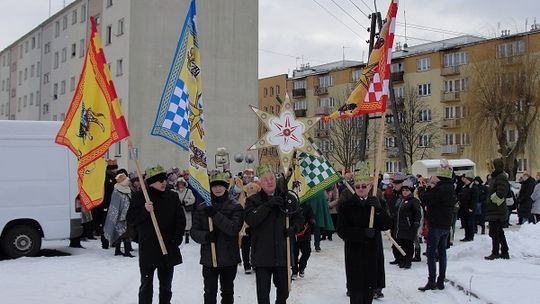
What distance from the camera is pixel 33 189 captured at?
12.6 m

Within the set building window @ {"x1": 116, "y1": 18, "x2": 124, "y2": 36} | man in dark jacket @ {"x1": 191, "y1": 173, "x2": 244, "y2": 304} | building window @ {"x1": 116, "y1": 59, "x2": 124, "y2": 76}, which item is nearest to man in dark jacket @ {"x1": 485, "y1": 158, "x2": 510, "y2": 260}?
man in dark jacket @ {"x1": 191, "y1": 173, "x2": 244, "y2": 304}

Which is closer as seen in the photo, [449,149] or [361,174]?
[361,174]

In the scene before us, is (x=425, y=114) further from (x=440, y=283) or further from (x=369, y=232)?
(x=369, y=232)

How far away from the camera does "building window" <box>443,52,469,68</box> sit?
188 ft

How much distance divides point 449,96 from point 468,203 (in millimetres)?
43416

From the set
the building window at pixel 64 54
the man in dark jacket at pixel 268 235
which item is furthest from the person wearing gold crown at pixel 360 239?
the building window at pixel 64 54

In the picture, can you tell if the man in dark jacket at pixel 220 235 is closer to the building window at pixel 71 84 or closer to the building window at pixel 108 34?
the building window at pixel 108 34

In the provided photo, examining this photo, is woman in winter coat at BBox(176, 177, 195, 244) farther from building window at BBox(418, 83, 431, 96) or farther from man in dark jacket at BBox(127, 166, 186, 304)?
building window at BBox(418, 83, 431, 96)

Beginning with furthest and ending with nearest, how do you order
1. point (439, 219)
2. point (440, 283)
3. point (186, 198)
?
point (186, 198)
point (440, 283)
point (439, 219)

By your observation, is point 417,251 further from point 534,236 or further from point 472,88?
point 472,88

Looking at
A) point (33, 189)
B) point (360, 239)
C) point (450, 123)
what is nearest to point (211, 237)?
point (360, 239)

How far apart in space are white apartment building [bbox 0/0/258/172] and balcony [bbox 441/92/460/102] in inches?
903

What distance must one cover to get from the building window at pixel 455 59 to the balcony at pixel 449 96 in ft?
9.40

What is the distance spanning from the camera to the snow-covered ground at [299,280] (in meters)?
8.90
